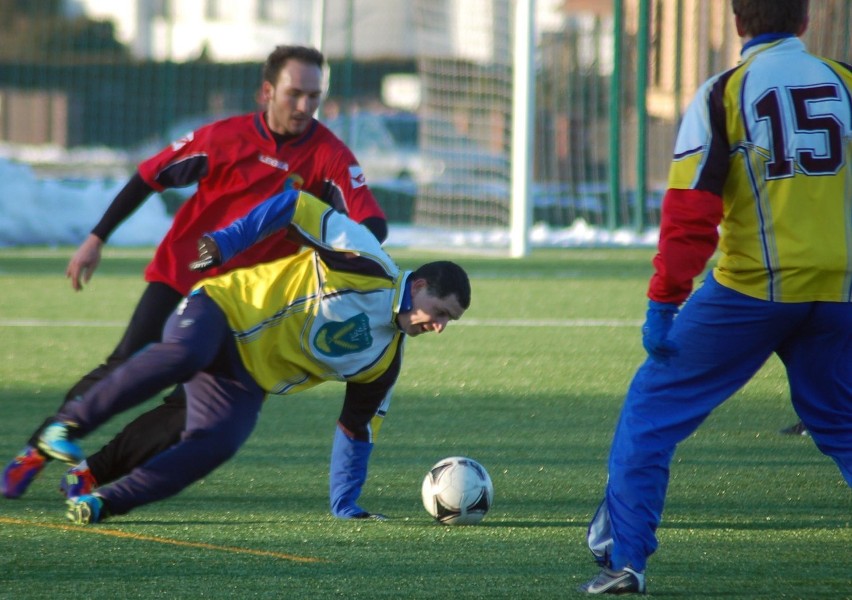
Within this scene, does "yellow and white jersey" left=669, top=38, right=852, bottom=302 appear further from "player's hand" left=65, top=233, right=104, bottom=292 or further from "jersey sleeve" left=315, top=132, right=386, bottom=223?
"player's hand" left=65, top=233, right=104, bottom=292

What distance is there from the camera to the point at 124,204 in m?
5.58

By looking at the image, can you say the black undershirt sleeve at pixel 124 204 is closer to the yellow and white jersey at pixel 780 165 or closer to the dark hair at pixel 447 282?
the dark hair at pixel 447 282

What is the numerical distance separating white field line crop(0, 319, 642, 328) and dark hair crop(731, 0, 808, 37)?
672 cm

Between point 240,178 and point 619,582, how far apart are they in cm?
258

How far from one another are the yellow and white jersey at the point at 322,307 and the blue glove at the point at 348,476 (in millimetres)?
293

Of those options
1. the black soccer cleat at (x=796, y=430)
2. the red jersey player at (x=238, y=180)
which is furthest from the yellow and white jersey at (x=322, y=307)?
the black soccer cleat at (x=796, y=430)

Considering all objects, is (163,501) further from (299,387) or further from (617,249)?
(617,249)

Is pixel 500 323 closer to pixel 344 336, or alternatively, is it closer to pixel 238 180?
pixel 238 180

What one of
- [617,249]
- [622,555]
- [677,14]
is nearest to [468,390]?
[622,555]

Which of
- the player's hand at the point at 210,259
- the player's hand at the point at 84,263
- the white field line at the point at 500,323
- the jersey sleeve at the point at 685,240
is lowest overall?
the white field line at the point at 500,323

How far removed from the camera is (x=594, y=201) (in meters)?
20.4

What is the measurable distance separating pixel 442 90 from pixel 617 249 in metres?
3.19

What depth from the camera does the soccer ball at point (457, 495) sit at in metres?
4.84

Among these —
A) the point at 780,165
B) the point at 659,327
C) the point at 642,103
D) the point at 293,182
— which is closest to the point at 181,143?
the point at 293,182
